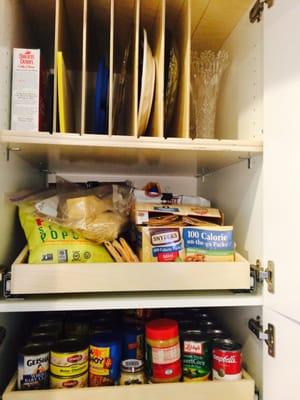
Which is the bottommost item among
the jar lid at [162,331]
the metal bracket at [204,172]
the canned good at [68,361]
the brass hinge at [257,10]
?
the canned good at [68,361]

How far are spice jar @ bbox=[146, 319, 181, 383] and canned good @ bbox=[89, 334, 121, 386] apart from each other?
0.09 metres

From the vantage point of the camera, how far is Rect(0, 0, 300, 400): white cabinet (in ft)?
2.28

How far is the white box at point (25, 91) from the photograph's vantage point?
768mm

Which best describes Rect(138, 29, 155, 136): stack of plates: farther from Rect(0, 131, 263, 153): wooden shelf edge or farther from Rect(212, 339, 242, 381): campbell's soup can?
Rect(212, 339, 242, 381): campbell's soup can

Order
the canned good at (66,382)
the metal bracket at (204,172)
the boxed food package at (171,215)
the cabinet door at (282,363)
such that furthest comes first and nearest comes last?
1. the metal bracket at (204,172)
2. the boxed food package at (171,215)
3. the canned good at (66,382)
4. the cabinet door at (282,363)

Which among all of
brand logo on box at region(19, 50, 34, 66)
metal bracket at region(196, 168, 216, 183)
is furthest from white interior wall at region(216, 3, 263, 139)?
brand logo on box at region(19, 50, 34, 66)

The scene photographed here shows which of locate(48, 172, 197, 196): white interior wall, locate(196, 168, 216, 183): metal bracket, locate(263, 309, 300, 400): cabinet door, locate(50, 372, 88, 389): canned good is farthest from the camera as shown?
locate(48, 172, 197, 196): white interior wall

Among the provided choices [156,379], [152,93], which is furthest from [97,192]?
[156,379]

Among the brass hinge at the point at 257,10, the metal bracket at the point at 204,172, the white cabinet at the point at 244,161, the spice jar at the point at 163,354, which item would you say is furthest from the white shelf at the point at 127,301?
the brass hinge at the point at 257,10

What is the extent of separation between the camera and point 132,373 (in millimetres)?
818

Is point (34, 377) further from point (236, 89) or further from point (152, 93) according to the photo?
point (236, 89)

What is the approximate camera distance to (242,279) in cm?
81

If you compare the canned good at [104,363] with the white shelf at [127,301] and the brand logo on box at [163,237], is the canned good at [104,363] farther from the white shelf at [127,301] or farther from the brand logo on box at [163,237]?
the brand logo on box at [163,237]

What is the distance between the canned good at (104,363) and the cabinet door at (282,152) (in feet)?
1.40
